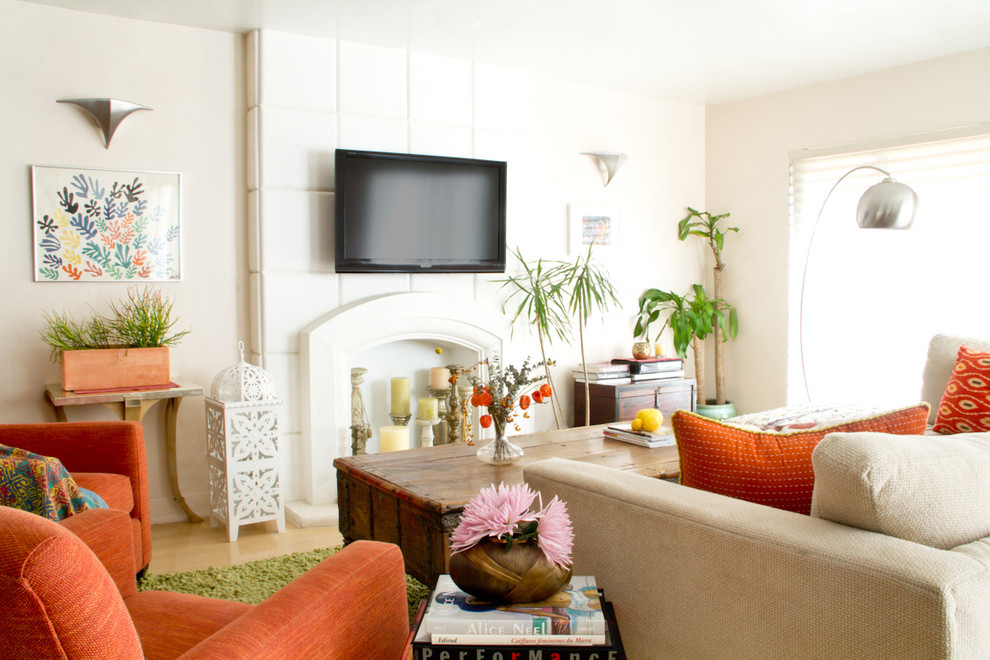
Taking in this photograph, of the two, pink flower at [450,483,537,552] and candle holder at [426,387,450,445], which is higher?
pink flower at [450,483,537,552]

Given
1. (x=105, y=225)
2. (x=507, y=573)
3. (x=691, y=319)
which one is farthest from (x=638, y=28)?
(x=507, y=573)

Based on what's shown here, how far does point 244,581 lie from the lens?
3156 mm

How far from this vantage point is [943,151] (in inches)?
184

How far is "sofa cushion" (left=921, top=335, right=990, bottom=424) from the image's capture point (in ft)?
10.8

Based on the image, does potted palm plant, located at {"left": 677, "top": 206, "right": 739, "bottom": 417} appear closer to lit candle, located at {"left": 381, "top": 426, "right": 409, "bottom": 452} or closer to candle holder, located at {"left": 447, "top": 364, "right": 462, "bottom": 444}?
candle holder, located at {"left": 447, "top": 364, "right": 462, "bottom": 444}

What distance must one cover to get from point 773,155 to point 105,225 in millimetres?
4236

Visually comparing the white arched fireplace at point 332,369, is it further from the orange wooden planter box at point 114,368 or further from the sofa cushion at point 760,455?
the sofa cushion at point 760,455

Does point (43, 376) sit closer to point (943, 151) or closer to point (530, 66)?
point (530, 66)

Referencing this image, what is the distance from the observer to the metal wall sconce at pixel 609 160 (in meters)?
5.31

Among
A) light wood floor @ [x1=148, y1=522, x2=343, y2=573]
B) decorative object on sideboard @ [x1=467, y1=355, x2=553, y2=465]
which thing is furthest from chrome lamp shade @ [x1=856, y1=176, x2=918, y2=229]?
light wood floor @ [x1=148, y1=522, x2=343, y2=573]

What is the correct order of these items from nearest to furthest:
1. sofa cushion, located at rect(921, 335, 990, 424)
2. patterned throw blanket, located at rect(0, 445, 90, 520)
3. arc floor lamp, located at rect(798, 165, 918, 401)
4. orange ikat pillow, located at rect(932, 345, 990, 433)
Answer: patterned throw blanket, located at rect(0, 445, 90, 520)
orange ikat pillow, located at rect(932, 345, 990, 433)
sofa cushion, located at rect(921, 335, 990, 424)
arc floor lamp, located at rect(798, 165, 918, 401)

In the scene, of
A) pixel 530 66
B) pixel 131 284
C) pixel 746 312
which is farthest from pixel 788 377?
pixel 131 284

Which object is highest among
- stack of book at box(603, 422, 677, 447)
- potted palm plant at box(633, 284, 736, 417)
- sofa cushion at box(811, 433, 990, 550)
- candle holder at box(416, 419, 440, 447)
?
potted palm plant at box(633, 284, 736, 417)

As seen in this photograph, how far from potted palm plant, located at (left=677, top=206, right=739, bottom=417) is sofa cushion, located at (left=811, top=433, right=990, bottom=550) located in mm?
4425
